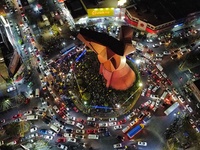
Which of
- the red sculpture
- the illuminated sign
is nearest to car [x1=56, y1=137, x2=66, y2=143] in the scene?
the red sculpture

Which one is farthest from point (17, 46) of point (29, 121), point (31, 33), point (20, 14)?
point (29, 121)

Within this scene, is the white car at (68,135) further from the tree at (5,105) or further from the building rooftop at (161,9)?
the building rooftop at (161,9)

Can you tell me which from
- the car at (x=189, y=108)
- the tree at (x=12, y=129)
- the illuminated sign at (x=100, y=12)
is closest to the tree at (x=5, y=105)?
the tree at (x=12, y=129)

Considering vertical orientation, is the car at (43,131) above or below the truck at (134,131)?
above

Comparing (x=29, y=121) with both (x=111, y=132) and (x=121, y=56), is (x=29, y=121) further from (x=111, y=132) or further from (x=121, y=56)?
(x=121, y=56)

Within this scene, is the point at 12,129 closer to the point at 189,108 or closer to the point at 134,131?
the point at 134,131
